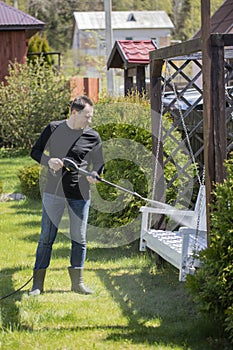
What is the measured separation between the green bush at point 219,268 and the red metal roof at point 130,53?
20.1ft

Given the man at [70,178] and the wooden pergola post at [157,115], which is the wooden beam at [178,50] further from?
the man at [70,178]

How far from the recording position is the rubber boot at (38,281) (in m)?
6.44

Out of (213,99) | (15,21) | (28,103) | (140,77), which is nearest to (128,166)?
(213,99)

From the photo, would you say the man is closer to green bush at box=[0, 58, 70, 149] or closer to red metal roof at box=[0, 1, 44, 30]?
green bush at box=[0, 58, 70, 149]

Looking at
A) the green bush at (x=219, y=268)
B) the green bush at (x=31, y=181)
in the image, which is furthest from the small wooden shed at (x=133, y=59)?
the green bush at (x=219, y=268)

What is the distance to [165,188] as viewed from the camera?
25.0 feet

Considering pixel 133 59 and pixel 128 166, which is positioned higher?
pixel 133 59

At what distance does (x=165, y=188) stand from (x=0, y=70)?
16337 millimetres

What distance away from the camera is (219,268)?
4.82m

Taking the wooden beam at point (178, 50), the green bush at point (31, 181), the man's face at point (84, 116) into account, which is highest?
the wooden beam at point (178, 50)

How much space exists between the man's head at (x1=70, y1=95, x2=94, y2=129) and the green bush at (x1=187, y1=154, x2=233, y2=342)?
1.66 metres

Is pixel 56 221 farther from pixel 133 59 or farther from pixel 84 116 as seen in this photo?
pixel 133 59

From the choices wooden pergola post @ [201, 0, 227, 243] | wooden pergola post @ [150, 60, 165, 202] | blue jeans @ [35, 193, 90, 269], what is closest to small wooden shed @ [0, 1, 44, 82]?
wooden pergola post @ [150, 60, 165, 202]

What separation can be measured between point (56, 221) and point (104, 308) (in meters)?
0.93
